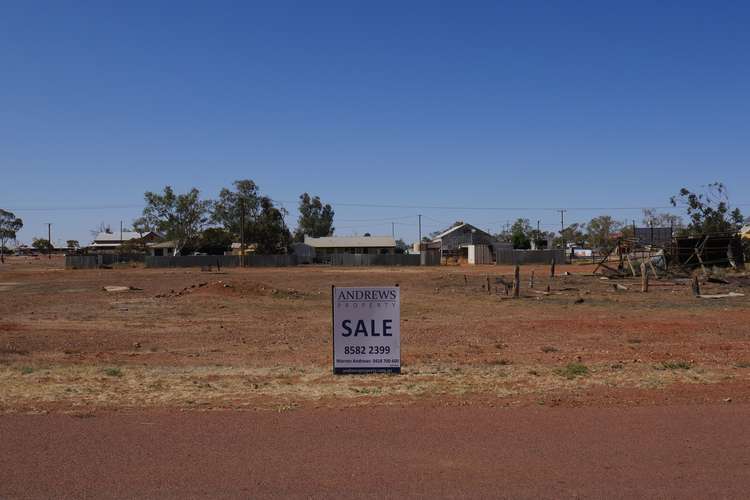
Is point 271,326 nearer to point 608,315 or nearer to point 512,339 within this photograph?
point 512,339

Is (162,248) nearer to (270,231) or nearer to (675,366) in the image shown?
(270,231)

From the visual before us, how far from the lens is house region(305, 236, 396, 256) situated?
118688mm

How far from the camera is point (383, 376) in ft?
35.7

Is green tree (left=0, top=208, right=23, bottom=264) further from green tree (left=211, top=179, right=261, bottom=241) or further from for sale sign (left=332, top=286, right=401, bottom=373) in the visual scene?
for sale sign (left=332, top=286, right=401, bottom=373)

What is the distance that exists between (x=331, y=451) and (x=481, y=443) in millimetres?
1497

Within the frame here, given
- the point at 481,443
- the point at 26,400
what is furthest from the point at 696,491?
the point at 26,400

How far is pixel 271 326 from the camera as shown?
20.9m

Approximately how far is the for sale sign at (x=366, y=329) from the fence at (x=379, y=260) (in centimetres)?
8250

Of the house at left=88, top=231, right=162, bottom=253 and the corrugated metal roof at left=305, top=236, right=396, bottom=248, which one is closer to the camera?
the corrugated metal roof at left=305, top=236, right=396, bottom=248

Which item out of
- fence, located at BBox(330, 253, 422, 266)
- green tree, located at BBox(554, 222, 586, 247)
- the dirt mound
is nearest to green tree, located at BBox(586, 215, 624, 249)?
green tree, located at BBox(554, 222, 586, 247)

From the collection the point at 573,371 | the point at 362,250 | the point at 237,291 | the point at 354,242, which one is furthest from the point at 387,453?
the point at 354,242

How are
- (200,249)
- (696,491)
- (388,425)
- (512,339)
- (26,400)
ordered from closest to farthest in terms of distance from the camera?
1. (696,491)
2. (388,425)
3. (26,400)
4. (512,339)
5. (200,249)

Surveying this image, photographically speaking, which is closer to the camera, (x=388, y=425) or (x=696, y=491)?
(x=696, y=491)

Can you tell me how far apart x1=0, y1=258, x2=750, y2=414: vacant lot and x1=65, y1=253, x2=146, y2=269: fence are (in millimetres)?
63103
